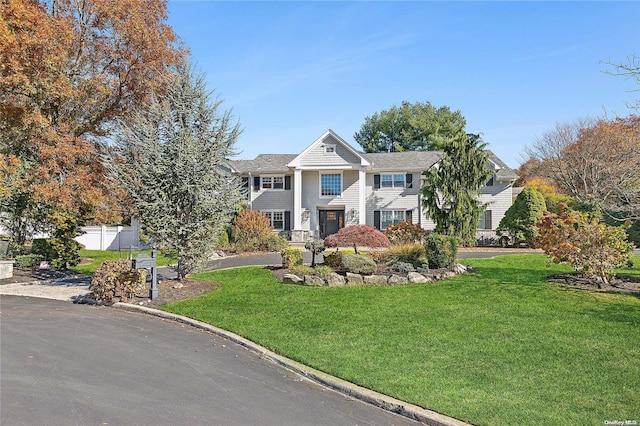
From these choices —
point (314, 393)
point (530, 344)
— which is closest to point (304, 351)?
point (314, 393)

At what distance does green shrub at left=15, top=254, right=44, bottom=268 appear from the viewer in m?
16.9

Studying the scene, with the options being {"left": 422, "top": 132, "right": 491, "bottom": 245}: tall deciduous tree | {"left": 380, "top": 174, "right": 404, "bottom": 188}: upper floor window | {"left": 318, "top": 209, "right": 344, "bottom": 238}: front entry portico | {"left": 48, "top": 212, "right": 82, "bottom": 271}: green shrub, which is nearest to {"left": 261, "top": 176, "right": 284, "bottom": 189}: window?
{"left": 318, "top": 209, "right": 344, "bottom": 238}: front entry portico

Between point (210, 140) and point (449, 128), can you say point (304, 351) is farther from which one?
point (449, 128)

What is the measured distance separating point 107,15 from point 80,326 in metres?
12.9

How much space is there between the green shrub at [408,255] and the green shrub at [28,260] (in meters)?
13.5

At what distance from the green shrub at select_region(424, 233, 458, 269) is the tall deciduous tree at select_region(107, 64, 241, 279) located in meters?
6.31

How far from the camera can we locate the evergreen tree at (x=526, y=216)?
81.8ft

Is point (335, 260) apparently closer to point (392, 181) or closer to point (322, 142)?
point (322, 142)

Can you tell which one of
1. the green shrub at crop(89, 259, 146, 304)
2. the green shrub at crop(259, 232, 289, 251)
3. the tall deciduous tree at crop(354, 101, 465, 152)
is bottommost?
the green shrub at crop(89, 259, 146, 304)

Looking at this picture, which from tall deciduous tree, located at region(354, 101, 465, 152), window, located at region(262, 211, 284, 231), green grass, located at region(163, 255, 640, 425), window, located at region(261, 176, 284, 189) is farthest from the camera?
tall deciduous tree, located at region(354, 101, 465, 152)

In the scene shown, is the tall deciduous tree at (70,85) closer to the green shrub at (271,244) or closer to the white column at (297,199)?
the green shrub at (271,244)

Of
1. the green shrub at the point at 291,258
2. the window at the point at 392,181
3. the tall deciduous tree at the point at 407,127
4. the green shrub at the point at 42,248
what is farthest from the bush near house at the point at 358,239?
the tall deciduous tree at the point at 407,127

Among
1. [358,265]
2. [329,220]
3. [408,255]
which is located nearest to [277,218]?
[329,220]

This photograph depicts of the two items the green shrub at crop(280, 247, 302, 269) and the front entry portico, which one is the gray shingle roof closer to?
the front entry portico
